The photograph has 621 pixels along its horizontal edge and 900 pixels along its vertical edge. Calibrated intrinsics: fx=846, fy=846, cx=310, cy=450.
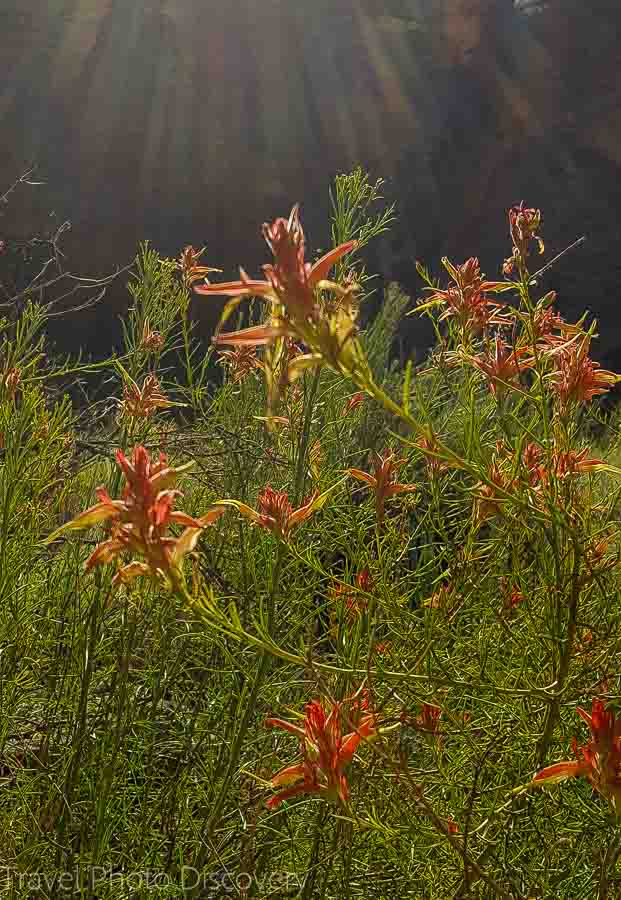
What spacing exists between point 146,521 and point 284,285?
233 mm

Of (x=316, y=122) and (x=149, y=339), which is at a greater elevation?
(x=149, y=339)

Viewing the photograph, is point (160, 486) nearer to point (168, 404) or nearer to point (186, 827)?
point (168, 404)

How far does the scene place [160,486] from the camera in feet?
2.40

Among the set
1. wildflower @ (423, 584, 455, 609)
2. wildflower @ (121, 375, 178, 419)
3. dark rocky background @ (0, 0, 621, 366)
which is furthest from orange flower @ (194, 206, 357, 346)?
dark rocky background @ (0, 0, 621, 366)

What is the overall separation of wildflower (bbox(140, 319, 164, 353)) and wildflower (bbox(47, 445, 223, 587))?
35.7 inches

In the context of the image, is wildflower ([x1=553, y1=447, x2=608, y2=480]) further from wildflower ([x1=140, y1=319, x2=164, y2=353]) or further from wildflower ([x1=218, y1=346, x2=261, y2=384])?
wildflower ([x1=218, y1=346, x2=261, y2=384])

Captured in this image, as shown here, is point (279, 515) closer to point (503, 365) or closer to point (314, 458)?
point (503, 365)

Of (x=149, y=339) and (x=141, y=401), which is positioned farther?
(x=149, y=339)

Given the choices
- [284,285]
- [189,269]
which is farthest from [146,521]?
[189,269]

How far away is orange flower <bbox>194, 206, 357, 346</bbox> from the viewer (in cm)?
64

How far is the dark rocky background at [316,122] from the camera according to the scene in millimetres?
11602

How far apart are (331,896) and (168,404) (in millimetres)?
806

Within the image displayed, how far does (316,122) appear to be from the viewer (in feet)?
42.0

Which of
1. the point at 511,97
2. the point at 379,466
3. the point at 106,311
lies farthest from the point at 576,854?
the point at 511,97
